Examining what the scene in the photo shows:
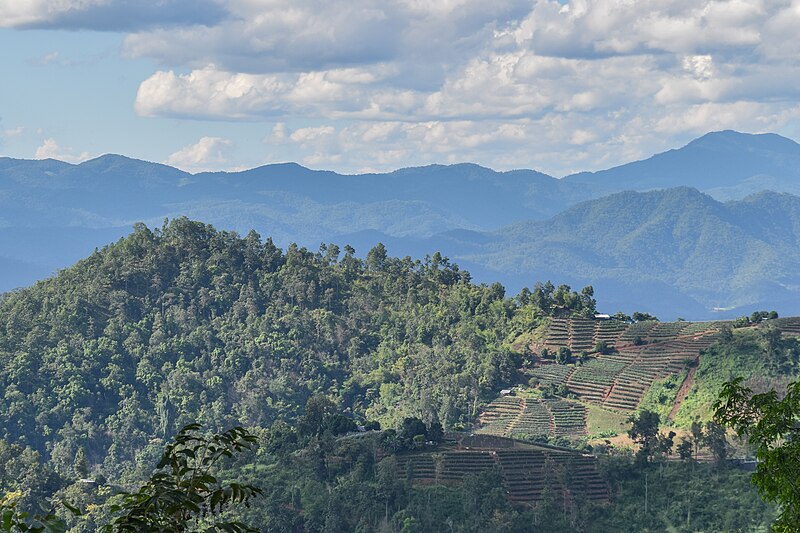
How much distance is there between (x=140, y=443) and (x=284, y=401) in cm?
1088

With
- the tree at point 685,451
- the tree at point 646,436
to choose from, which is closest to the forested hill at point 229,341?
the tree at point 646,436

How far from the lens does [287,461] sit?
6594 cm

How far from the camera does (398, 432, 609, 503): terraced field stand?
6247 centimetres

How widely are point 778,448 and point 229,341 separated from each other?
8322cm

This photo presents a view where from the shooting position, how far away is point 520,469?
65.3 m

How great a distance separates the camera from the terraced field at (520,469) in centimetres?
6247

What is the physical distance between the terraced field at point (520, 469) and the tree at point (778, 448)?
151 feet

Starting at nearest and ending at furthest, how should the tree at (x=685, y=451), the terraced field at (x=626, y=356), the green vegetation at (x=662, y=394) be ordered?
the tree at (x=685, y=451), the green vegetation at (x=662, y=394), the terraced field at (x=626, y=356)

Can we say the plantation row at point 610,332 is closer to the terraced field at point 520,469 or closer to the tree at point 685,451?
the terraced field at point 520,469

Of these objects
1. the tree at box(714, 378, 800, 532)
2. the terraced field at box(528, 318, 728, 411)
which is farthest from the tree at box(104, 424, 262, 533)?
the terraced field at box(528, 318, 728, 411)

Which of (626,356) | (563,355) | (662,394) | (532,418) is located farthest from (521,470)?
(626,356)

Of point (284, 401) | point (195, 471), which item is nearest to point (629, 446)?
point (284, 401)

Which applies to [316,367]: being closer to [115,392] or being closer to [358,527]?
[115,392]

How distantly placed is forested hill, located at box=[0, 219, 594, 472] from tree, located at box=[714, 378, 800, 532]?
68517 mm
